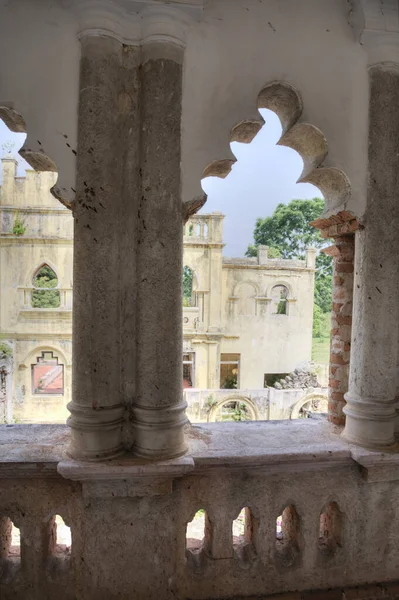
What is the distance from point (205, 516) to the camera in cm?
266

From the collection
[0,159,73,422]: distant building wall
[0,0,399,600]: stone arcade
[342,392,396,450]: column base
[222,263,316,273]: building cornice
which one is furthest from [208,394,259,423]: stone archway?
[342,392,396,450]: column base

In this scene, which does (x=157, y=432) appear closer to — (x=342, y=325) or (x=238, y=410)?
(x=342, y=325)

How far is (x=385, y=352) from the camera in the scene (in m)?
2.71

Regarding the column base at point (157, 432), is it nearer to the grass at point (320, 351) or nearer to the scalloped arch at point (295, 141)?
the scalloped arch at point (295, 141)

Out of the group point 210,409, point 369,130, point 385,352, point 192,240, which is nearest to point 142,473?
point 385,352

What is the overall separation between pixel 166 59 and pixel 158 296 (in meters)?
1.40

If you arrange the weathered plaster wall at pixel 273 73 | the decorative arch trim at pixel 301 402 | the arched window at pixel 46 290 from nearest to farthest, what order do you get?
the weathered plaster wall at pixel 273 73 < the decorative arch trim at pixel 301 402 < the arched window at pixel 46 290

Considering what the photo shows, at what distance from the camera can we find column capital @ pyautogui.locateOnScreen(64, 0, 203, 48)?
2.33m

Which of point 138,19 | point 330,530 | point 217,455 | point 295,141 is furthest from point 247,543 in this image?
point 138,19

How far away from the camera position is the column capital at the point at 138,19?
233 cm

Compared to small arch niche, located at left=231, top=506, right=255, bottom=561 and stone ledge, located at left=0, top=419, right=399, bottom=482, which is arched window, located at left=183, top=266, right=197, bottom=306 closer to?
stone ledge, located at left=0, top=419, right=399, bottom=482

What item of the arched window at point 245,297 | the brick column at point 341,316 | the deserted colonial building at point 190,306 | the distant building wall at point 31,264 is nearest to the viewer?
the brick column at point 341,316

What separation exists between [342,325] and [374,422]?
77cm

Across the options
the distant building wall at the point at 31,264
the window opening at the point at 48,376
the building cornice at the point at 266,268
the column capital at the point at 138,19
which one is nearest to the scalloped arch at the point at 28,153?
the column capital at the point at 138,19
